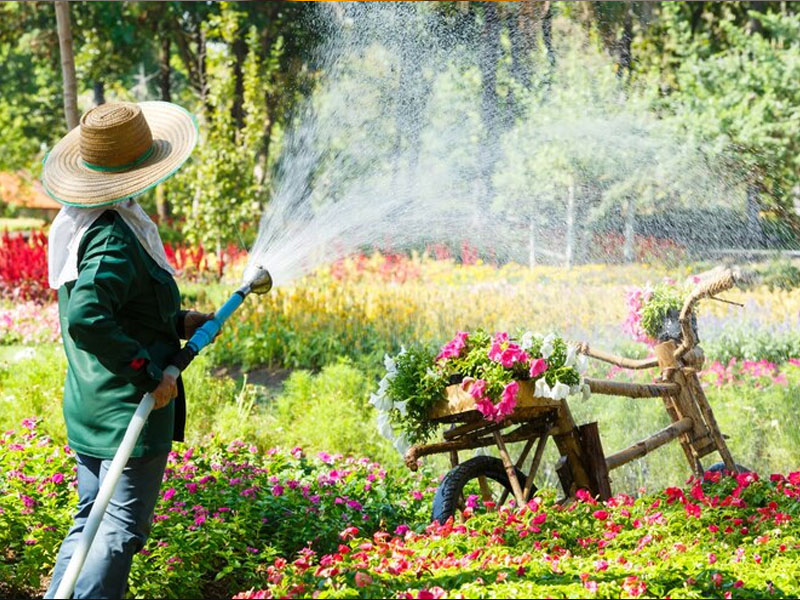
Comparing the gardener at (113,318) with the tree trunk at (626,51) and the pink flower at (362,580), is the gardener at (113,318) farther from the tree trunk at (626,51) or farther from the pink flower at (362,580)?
the tree trunk at (626,51)

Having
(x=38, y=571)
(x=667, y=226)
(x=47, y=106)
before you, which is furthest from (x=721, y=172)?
(x=47, y=106)

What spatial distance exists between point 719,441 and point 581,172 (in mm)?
7518

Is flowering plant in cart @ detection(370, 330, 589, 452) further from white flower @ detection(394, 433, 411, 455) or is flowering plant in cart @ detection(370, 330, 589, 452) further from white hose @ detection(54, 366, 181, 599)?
white hose @ detection(54, 366, 181, 599)

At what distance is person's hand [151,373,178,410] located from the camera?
2893 mm

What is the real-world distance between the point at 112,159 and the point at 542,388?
67.7 inches

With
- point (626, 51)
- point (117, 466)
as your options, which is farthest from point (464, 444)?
point (626, 51)

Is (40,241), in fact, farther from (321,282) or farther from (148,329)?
(148,329)

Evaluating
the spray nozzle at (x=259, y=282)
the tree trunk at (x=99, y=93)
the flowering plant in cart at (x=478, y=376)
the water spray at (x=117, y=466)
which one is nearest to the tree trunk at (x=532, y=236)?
the tree trunk at (x=99, y=93)

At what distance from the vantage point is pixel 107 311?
2830mm

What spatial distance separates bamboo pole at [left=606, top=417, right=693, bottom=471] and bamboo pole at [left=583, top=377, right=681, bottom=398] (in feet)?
0.46

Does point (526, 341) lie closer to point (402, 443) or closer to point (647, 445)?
point (402, 443)

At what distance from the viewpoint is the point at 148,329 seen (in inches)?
120

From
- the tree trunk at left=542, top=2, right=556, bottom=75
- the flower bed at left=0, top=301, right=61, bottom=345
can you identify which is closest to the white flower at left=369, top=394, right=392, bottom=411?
the flower bed at left=0, top=301, right=61, bottom=345

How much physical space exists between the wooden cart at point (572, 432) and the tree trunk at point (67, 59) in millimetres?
4288
